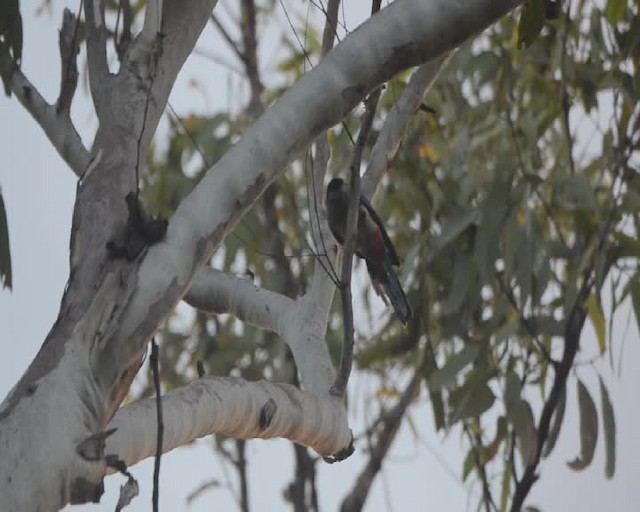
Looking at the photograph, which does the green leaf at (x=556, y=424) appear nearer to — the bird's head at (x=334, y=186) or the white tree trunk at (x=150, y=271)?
the bird's head at (x=334, y=186)

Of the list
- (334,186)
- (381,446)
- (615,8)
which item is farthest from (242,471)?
(615,8)

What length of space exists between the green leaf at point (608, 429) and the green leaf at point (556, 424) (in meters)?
0.08

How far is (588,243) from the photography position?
3414mm

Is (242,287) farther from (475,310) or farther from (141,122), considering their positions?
(475,310)

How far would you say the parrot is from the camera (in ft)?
9.71

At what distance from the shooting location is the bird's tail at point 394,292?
296cm

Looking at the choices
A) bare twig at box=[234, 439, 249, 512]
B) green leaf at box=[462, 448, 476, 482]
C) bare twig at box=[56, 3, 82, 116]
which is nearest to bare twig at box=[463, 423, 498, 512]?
green leaf at box=[462, 448, 476, 482]

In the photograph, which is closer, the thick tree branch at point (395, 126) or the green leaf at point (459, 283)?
the thick tree branch at point (395, 126)

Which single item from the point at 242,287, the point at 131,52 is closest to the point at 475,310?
the point at 242,287

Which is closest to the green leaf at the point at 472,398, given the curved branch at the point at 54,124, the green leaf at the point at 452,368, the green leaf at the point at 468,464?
the green leaf at the point at 452,368

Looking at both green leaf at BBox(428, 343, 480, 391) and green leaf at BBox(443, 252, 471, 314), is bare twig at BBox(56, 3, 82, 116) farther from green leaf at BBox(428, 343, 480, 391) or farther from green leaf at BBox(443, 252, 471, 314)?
green leaf at BBox(443, 252, 471, 314)

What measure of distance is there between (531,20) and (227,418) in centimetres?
68

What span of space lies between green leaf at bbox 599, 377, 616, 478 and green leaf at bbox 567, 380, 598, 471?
1.0 inches

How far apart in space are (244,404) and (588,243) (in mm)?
1787
